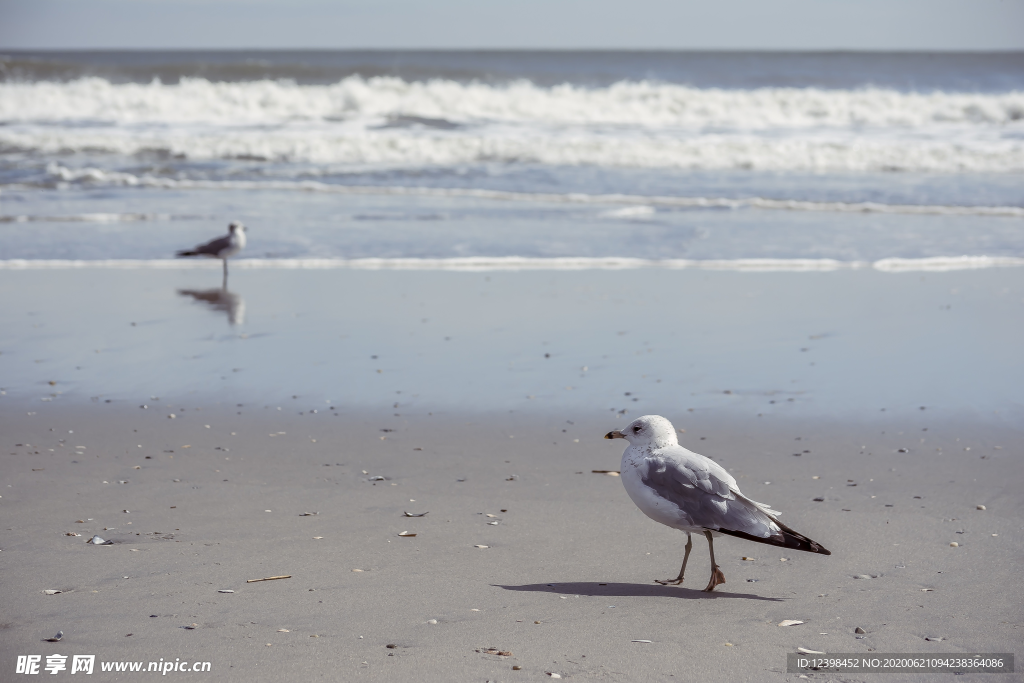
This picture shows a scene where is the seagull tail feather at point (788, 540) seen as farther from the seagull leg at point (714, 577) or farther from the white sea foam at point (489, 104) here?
the white sea foam at point (489, 104)

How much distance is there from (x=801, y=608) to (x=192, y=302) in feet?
20.8

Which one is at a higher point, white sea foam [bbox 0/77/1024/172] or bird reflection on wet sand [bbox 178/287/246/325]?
white sea foam [bbox 0/77/1024/172]

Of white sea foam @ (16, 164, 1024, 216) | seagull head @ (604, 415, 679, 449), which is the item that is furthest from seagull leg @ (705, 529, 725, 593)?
white sea foam @ (16, 164, 1024, 216)

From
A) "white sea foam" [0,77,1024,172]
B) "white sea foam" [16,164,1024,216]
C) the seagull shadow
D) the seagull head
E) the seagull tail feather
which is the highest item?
"white sea foam" [0,77,1024,172]

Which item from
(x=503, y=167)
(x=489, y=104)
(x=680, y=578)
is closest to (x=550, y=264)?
(x=680, y=578)

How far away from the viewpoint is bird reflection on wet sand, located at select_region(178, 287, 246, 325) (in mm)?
7668

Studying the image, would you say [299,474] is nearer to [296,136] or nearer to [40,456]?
[40,456]

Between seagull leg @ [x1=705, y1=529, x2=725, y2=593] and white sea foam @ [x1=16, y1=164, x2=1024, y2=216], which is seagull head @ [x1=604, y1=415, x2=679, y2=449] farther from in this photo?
white sea foam @ [x1=16, y1=164, x2=1024, y2=216]

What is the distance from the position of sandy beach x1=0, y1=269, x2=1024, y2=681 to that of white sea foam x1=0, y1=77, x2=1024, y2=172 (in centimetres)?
1206

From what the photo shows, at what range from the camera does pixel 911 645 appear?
3.03 meters

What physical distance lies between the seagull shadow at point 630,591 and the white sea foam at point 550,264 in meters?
6.17

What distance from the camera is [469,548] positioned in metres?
3.78

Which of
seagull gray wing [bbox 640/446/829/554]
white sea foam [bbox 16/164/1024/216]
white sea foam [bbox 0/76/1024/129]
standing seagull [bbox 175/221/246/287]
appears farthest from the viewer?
white sea foam [bbox 0/76/1024/129]

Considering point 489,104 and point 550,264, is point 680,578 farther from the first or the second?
point 489,104
